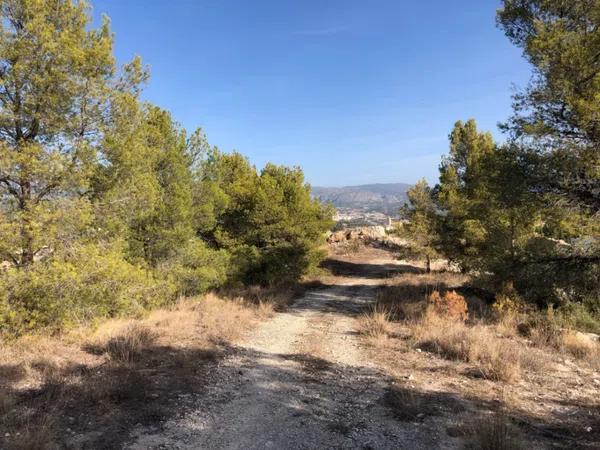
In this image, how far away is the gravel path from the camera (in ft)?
16.5

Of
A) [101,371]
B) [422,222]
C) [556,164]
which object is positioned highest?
[556,164]

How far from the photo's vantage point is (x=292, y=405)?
6.25 meters

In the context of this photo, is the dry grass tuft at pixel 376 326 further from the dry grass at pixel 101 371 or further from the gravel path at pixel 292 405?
the dry grass at pixel 101 371

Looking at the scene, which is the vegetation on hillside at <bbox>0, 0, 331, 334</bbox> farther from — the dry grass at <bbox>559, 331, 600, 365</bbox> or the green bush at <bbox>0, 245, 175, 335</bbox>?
the dry grass at <bbox>559, 331, 600, 365</bbox>

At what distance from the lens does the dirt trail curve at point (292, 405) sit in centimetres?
503

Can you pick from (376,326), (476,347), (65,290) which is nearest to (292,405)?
(476,347)

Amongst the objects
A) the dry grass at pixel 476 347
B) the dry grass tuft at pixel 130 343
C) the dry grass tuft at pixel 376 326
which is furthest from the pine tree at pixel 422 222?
the dry grass tuft at pixel 130 343

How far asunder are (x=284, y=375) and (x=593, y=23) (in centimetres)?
1117

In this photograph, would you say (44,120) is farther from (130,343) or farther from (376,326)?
(376,326)

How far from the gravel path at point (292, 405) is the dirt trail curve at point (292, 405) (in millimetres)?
13

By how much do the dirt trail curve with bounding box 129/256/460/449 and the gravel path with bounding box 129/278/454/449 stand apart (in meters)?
0.01

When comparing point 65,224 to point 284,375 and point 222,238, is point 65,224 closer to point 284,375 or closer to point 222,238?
point 284,375

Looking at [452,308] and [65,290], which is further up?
[65,290]

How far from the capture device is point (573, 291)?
11.0 meters
